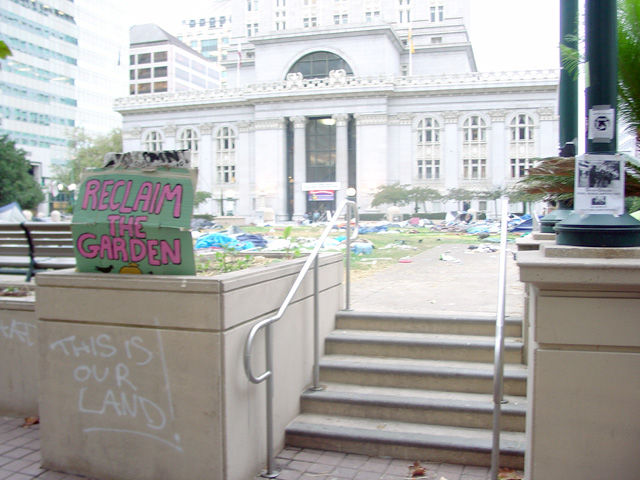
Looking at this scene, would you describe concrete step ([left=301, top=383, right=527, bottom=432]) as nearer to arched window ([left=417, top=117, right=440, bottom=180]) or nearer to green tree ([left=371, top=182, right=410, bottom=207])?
green tree ([left=371, top=182, right=410, bottom=207])

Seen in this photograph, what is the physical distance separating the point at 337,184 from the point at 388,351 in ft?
215

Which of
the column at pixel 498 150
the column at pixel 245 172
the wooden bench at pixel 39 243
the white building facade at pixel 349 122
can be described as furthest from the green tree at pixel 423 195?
the wooden bench at pixel 39 243

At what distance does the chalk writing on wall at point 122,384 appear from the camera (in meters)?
4.04

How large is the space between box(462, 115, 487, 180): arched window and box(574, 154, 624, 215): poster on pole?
65.7 meters

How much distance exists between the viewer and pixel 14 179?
52.4m

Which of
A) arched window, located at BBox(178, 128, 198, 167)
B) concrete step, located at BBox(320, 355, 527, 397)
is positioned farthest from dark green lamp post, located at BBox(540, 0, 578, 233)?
arched window, located at BBox(178, 128, 198, 167)

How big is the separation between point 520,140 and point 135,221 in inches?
2630

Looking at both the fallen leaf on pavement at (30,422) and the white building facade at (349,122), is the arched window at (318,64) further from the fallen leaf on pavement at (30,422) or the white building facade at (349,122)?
the fallen leaf on pavement at (30,422)

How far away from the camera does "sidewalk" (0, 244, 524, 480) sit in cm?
419

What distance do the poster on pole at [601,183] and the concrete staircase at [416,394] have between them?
6.23ft

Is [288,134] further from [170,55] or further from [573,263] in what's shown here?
[573,263]

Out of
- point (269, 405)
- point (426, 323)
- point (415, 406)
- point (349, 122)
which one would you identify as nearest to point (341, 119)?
point (349, 122)

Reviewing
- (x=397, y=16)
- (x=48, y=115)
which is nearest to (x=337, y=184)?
(x=397, y=16)

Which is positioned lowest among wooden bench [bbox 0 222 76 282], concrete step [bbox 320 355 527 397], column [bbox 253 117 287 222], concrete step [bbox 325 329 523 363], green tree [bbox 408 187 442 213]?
concrete step [bbox 320 355 527 397]
